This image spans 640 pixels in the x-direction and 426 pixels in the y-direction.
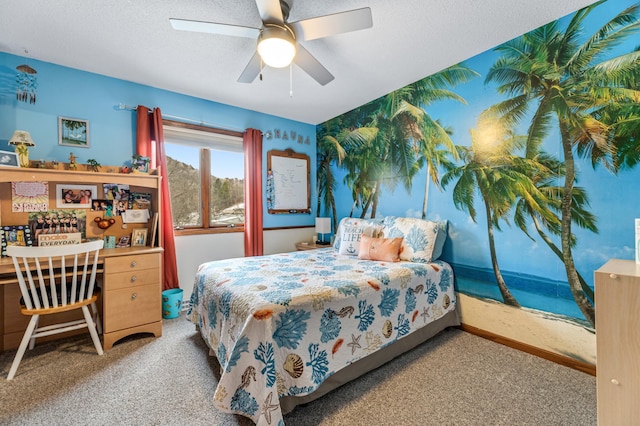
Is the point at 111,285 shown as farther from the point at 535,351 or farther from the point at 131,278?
the point at 535,351

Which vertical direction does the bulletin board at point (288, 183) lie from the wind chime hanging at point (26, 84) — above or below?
below

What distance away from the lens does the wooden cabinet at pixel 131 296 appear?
7.27 ft

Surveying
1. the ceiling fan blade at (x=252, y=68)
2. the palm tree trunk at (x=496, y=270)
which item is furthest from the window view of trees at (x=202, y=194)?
the palm tree trunk at (x=496, y=270)

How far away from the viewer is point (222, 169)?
11.9 feet

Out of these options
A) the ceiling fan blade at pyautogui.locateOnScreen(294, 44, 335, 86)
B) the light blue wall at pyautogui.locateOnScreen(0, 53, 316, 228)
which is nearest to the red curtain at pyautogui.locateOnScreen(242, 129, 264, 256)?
the light blue wall at pyautogui.locateOnScreen(0, 53, 316, 228)

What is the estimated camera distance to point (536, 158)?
218 centimetres

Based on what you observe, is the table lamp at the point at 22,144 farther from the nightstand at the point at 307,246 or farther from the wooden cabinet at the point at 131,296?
the nightstand at the point at 307,246

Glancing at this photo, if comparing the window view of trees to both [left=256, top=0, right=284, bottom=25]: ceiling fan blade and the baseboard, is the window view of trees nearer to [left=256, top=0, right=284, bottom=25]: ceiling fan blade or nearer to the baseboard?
[left=256, top=0, right=284, bottom=25]: ceiling fan blade

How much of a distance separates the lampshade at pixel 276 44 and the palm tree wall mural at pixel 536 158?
5.80 feet

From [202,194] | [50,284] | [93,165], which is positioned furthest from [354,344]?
[93,165]

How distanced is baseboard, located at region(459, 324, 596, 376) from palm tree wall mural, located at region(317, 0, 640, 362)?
0.20 feet

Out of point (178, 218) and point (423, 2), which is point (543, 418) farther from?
point (178, 218)

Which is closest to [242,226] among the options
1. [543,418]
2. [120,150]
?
[120,150]

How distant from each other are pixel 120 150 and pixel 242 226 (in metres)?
1.60
